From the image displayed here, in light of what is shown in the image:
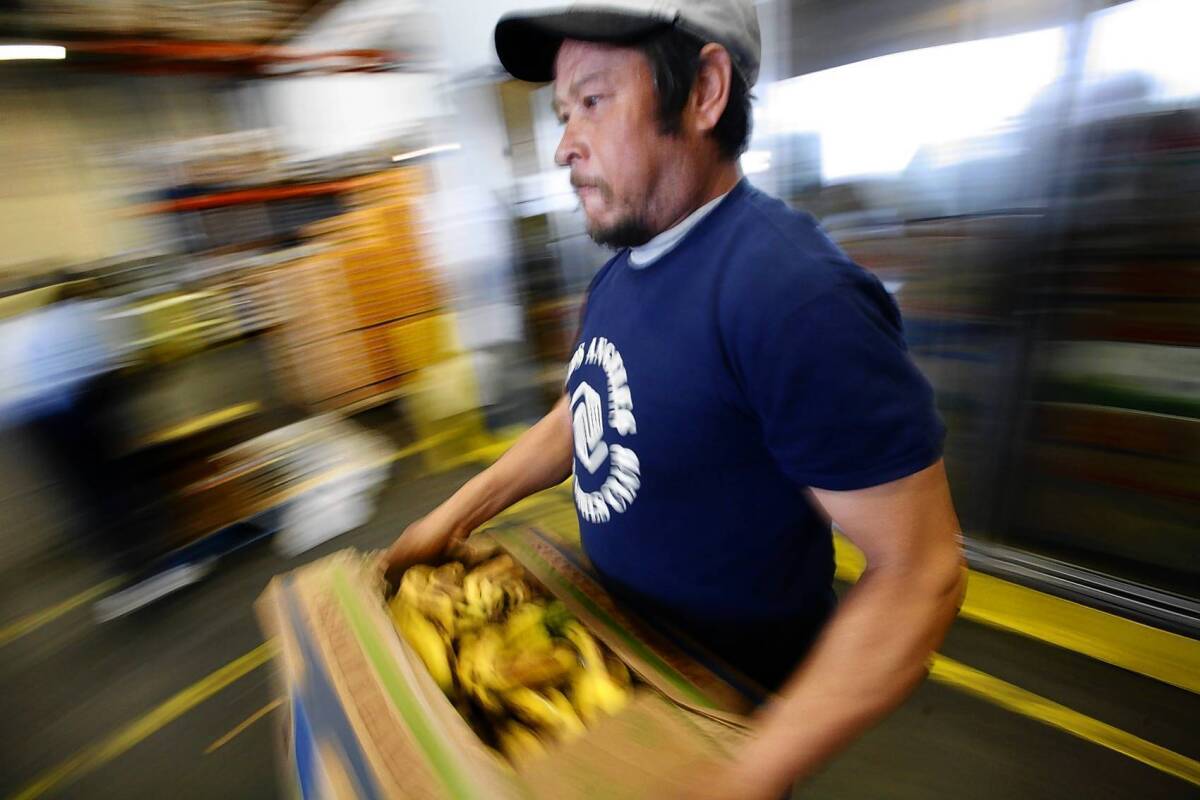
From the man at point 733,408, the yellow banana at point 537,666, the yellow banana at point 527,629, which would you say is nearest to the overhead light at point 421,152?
the man at point 733,408

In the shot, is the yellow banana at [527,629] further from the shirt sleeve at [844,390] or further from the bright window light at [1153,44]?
the bright window light at [1153,44]

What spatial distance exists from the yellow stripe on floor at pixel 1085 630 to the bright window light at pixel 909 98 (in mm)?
1783

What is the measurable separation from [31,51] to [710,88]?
3313 millimetres

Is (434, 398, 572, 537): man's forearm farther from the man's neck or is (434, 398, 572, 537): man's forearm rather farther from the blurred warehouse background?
the blurred warehouse background

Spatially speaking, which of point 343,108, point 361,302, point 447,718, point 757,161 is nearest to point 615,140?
point 447,718

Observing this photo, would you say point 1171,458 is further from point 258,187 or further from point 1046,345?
point 258,187

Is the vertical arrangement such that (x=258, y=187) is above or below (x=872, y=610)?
above

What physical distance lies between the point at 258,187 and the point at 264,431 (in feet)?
4.74

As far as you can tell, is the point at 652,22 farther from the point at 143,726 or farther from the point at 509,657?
the point at 143,726

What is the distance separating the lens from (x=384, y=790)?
67cm

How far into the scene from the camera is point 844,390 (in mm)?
673

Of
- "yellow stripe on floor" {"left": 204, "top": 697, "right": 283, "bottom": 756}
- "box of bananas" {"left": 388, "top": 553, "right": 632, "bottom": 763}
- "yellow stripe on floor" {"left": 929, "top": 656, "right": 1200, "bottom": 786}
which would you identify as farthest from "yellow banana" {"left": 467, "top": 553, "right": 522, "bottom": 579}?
"yellow stripe on floor" {"left": 204, "top": 697, "right": 283, "bottom": 756}

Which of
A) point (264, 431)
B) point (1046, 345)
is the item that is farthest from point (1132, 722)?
point (264, 431)

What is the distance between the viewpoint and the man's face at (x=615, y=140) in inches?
34.2
